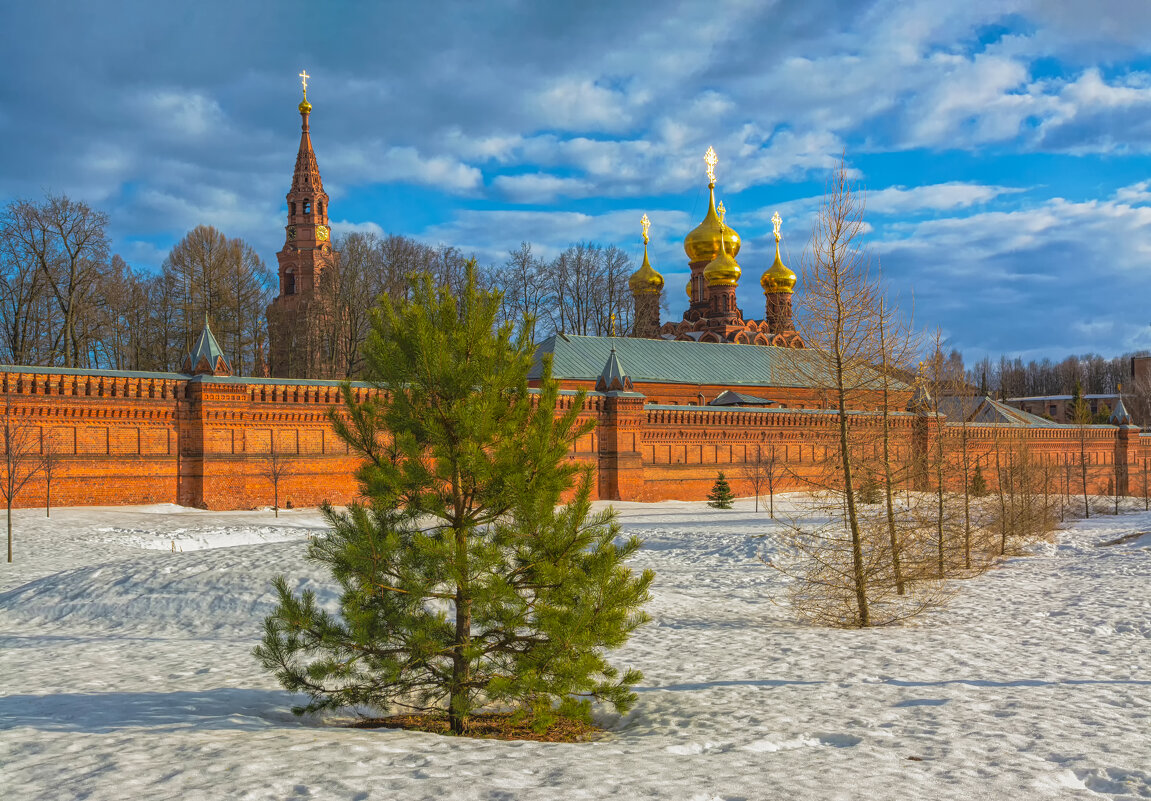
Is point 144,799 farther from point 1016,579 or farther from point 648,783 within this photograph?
point 1016,579

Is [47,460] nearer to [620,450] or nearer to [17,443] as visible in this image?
[17,443]

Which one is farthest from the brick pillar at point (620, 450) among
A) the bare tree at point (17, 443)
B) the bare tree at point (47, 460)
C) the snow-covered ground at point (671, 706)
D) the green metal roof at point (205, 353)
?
the bare tree at point (17, 443)

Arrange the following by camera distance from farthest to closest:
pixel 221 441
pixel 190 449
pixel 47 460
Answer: pixel 221 441 → pixel 190 449 → pixel 47 460

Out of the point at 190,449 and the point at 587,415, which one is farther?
the point at 587,415

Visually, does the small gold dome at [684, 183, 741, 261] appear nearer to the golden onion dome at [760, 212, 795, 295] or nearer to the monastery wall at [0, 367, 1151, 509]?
the golden onion dome at [760, 212, 795, 295]

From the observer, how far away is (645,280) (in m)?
54.4

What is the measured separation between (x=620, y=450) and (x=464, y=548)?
23068 mm

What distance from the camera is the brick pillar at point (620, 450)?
2947cm

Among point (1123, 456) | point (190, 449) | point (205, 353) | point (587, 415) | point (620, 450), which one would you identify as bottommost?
point (1123, 456)

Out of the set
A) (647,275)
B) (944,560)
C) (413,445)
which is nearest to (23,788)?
(413,445)

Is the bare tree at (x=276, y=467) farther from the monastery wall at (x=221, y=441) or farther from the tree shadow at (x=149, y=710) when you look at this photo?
the tree shadow at (x=149, y=710)

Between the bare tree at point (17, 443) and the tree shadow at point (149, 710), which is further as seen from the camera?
the bare tree at point (17, 443)

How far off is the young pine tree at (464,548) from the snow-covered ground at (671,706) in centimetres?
56

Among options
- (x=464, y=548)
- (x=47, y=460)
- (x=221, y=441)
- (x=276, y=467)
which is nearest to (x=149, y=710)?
(x=464, y=548)
